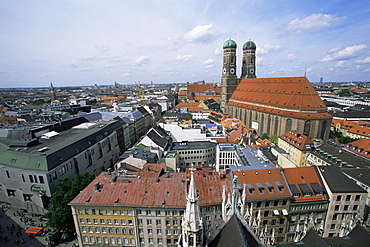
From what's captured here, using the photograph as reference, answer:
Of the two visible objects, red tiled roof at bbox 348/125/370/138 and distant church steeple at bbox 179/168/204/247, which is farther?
red tiled roof at bbox 348/125/370/138

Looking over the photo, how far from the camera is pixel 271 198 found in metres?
29.4

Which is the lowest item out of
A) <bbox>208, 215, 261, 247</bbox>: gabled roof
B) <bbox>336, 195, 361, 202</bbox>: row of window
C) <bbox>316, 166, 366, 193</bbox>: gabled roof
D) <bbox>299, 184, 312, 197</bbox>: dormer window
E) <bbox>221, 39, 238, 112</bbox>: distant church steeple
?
<bbox>336, 195, 361, 202</bbox>: row of window

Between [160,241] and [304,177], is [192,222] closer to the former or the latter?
[160,241]

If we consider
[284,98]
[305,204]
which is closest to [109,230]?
[305,204]

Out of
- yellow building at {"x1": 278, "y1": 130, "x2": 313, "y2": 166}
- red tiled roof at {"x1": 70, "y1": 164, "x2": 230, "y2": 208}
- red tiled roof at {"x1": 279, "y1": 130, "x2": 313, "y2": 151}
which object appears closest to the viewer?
red tiled roof at {"x1": 70, "y1": 164, "x2": 230, "y2": 208}

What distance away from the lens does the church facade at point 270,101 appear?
72000 mm

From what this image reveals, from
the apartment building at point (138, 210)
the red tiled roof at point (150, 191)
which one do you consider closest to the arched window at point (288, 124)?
the red tiled roof at point (150, 191)

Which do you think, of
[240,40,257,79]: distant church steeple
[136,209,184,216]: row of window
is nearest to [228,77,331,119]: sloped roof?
[240,40,257,79]: distant church steeple

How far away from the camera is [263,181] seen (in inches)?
1243

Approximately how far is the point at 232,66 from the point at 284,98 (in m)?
50.1

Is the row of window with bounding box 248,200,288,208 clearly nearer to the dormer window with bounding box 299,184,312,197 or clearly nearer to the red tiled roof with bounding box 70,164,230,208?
the dormer window with bounding box 299,184,312,197

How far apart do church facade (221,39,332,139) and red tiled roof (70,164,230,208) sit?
54.3 meters

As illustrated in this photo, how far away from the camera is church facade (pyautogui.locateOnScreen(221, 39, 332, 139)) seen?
7200cm

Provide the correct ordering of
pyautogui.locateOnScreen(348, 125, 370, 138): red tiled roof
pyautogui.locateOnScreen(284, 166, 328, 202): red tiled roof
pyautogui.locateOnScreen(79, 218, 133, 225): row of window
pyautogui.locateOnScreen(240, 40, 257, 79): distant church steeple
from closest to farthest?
pyautogui.locateOnScreen(79, 218, 133, 225): row of window < pyautogui.locateOnScreen(284, 166, 328, 202): red tiled roof < pyautogui.locateOnScreen(348, 125, 370, 138): red tiled roof < pyautogui.locateOnScreen(240, 40, 257, 79): distant church steeple
